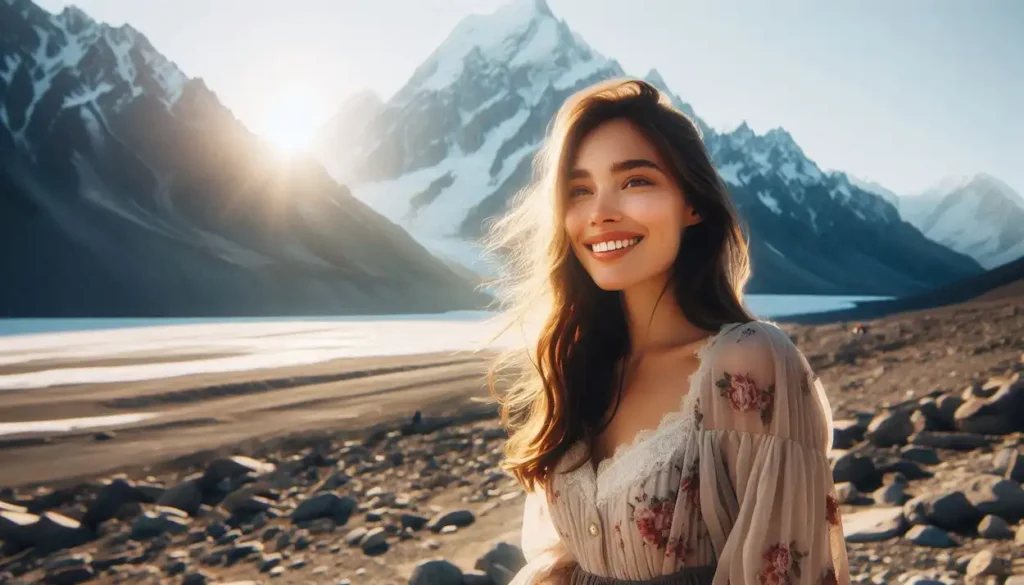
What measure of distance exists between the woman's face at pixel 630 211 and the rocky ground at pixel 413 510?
3695 mm

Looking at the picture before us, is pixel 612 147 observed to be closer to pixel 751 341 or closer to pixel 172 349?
pixel 751 341

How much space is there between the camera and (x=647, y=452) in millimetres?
2363

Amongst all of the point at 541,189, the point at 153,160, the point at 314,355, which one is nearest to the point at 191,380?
the point at 314,355

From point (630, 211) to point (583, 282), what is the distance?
0.61 m

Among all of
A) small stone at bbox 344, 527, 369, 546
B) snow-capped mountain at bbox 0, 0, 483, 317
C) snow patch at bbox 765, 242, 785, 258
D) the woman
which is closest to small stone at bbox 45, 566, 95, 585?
small stone at bbox 344, 527, 369, 546

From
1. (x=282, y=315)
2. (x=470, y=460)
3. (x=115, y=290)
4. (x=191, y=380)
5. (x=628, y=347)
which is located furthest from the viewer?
(x=282, y=315)

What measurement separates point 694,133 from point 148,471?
10999mm

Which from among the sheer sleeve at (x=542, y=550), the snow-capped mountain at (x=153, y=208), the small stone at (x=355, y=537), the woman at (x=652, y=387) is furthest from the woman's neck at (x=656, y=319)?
the snow-capped mountain at (x=153, y=208)

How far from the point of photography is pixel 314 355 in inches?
1134

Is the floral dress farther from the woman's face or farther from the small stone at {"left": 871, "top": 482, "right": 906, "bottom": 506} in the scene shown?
the small stone at {"left": 871, "top": 482, "right": 906, "bottom": 506}

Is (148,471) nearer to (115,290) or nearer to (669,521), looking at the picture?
(669,521)

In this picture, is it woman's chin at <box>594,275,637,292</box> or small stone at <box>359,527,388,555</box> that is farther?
small stone at <box>359,527,388,555</box>

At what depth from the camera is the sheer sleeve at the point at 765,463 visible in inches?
78.8

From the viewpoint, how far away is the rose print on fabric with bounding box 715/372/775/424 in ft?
6.76
